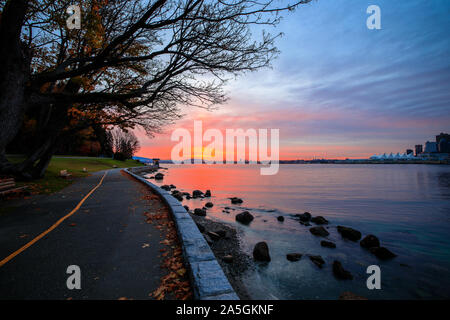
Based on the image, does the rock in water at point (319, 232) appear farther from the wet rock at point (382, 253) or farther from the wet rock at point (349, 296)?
the wet rock at point (349, 296)

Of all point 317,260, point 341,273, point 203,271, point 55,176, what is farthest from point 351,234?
point 55,176

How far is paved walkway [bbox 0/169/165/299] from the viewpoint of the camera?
115 inches

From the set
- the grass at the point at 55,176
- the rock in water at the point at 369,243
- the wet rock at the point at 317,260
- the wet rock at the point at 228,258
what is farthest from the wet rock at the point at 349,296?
the grass at the point at 55,176

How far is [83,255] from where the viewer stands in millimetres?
4012

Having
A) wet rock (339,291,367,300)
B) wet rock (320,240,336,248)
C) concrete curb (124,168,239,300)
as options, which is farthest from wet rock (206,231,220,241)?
wet rock (320,240,336,248)

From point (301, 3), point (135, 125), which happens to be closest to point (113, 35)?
point (135, 125)

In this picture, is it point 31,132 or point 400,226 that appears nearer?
point 400,226

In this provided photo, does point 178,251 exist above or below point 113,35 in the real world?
below

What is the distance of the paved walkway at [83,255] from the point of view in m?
2.93

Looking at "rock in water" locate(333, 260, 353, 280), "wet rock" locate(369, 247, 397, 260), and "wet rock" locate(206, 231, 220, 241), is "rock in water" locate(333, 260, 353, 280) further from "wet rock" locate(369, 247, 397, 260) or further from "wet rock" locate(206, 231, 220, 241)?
"wet rock" locate(206, 231, 220, 241)

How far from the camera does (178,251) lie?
4.20 meters

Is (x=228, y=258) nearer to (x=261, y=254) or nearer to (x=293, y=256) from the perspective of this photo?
(x=261, y=254)
